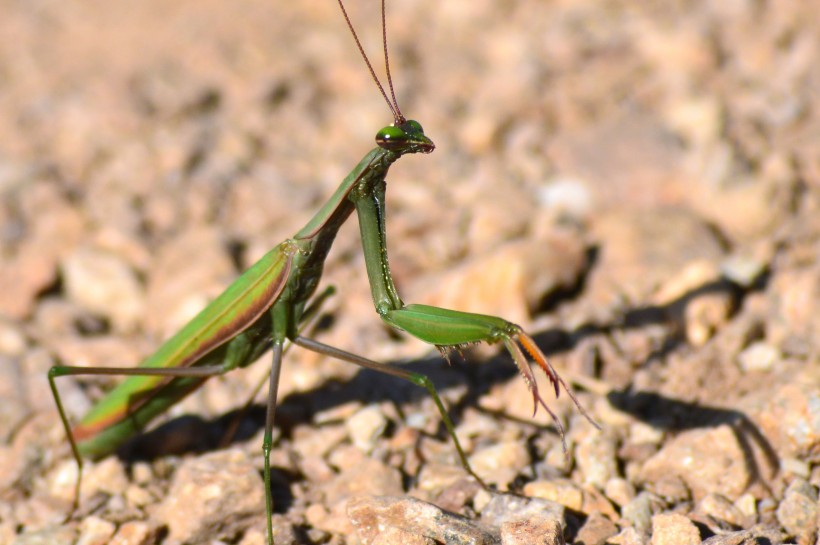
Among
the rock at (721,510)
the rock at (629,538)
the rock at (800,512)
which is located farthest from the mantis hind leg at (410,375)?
the rock at (800,512)

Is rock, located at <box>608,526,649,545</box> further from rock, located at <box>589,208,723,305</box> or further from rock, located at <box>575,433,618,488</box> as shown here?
rock, located at <box>589,208,723,305</box>

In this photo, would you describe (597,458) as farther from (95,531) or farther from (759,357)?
(95,531)

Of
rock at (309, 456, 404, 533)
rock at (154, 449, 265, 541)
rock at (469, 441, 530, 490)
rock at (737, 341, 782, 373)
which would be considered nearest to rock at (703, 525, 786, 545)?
rock at (469, 441, 530, 490)

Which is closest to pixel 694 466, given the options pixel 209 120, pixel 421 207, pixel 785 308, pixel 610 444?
pixel 610 444

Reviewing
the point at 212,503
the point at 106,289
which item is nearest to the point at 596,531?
the point at 212,503

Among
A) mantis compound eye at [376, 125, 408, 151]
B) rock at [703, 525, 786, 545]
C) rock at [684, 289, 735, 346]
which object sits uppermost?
mantis compound eye at [376, 125, 408, 151]

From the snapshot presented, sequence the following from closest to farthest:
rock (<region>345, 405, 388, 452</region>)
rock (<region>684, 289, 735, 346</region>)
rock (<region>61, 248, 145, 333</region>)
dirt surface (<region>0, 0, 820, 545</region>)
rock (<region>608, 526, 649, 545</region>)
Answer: rock (<region>608, 526, 649, 545</region>)
dirt surface (<region>0, 0, 820, 545</region>)
rock (<region>345, 405, 388, 452</region>)
rock (<region>684, 289, 735, 346</region>)
rock (<region>61, 248, 145, 333</region>)

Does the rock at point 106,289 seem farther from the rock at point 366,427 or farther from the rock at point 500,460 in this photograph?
the rock at point 500,460
